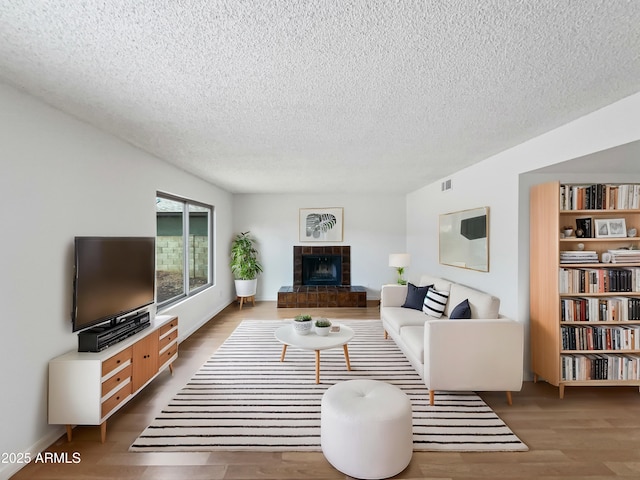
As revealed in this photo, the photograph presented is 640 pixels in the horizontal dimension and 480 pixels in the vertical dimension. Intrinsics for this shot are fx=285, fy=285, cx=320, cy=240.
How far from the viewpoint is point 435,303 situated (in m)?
3.66

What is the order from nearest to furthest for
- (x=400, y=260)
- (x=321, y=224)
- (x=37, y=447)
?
(x=37, y=447) < (x=400, y=260) < (x=321, y=224)

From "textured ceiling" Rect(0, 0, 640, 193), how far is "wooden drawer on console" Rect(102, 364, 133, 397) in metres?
2.00

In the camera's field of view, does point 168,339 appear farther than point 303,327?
No

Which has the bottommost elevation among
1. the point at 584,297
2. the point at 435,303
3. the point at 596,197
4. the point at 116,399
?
the point at 116,399

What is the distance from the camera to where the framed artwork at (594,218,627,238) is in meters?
2.68

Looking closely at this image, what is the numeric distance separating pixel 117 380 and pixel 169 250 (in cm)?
238

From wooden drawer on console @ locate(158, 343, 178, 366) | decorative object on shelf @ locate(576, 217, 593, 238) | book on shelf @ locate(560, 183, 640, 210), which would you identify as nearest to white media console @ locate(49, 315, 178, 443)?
wooden drawer on console @ locate(158, 343, 178, 366)

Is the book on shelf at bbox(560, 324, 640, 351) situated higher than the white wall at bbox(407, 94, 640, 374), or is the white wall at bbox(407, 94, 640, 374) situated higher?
the white wall at bbox(407, 94, 640, 374)

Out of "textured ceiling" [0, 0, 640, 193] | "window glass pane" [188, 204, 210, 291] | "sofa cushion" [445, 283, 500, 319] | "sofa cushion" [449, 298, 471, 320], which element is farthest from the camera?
"window glass pane" [188, 204, 210, 291]

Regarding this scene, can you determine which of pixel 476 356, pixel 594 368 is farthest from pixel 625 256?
pixel 476 356

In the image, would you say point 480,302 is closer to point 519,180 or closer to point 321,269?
point 519,180

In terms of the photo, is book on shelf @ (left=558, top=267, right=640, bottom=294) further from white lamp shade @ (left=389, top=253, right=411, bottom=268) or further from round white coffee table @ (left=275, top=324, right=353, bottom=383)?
white lamp shade @ (left=389, top=253, right=411, bottom=268)

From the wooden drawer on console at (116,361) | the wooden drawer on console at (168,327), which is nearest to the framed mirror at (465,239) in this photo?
the wooden drawer on console at (168,327)

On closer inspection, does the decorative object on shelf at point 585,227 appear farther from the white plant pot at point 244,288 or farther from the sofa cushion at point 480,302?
the white plant pot at point 244,288
